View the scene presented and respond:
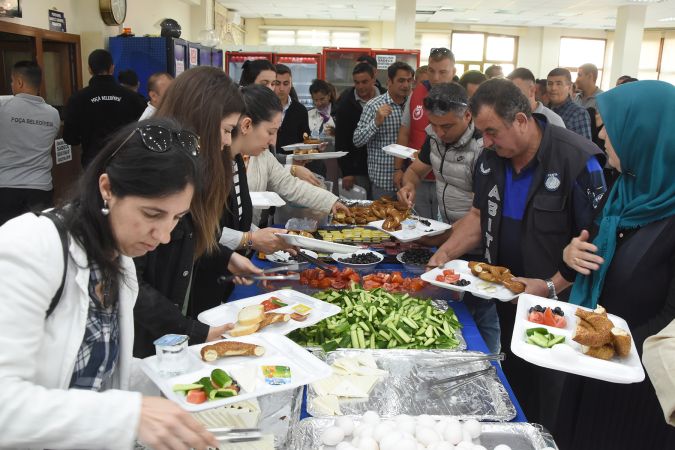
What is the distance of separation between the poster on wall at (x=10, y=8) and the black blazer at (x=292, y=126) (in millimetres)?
2452

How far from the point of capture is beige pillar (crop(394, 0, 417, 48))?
11.7m

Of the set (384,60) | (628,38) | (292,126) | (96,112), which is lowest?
(292,126)

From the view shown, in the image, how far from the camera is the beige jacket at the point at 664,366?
3.82 ft

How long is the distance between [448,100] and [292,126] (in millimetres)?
2702

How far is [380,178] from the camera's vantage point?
5.02m

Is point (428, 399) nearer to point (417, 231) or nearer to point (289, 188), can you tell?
point (417, 231)

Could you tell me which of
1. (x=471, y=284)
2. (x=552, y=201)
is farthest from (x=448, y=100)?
(x=471, y=284)

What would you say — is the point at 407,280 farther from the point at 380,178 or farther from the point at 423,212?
the point at 380,178

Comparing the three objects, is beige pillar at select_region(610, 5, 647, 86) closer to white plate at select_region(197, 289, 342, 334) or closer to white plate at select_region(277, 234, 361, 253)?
white plate at select_region(277, 234, 361, 253)

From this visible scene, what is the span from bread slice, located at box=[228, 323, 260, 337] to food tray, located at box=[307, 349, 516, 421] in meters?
0.26

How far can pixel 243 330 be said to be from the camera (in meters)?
1.74

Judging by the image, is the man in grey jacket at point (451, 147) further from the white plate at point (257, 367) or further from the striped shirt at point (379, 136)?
the white plate at point (257, 367)

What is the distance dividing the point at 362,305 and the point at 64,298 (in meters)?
1.27

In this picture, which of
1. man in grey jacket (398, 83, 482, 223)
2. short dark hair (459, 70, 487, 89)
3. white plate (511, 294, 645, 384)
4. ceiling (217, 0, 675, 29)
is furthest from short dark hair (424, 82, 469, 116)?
ceiling (217, 0, 675, 29)
